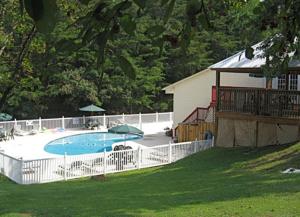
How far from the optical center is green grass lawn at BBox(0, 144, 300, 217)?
8.31m

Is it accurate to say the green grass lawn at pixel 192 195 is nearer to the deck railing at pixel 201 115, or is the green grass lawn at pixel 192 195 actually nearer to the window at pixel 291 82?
the window at pixel 291 82

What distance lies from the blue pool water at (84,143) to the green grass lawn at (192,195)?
9.98 meters

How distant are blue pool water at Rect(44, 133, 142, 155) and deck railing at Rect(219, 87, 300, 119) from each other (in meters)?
9.07

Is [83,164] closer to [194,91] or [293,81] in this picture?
[293,81]

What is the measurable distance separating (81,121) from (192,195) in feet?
77.8

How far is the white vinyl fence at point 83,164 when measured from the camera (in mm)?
15977

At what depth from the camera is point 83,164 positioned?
1688 cm

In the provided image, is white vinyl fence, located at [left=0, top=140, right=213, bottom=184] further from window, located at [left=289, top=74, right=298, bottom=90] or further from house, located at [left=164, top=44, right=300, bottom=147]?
window, located at [left=289, top=74, right=298, bottom=90]

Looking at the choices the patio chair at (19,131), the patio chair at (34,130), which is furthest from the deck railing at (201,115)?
the patio chair at (19,131)

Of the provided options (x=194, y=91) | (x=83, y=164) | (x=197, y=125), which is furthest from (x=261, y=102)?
(x=194, y=91)

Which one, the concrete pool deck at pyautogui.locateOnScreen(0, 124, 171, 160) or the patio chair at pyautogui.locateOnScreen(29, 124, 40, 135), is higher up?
the patio chair at pyautogui.locateOnScreen(29, 124, 40, 135)

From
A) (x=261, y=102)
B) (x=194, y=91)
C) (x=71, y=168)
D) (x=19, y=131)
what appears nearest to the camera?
(x=71, y=168)

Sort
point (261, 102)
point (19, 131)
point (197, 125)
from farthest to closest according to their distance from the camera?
1. point (19, 131)
2. point (197, 125)
3. point (261, 102)

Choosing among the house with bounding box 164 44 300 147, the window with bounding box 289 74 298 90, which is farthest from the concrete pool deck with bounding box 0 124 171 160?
the window with bounding box 289 74 298 90
